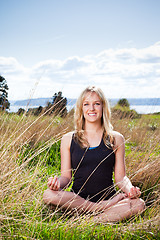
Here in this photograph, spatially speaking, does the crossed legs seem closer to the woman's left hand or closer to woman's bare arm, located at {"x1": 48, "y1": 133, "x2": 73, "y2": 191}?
the woman's left hand

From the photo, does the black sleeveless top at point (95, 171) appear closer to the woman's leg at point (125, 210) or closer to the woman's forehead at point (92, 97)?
the woman's leg at point (125, 210)

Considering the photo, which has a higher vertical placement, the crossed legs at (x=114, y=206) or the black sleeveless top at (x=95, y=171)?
the black sleeveless top at (x=95, y=171)

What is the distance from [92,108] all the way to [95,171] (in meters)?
0.59

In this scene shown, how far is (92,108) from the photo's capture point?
260 centimetres

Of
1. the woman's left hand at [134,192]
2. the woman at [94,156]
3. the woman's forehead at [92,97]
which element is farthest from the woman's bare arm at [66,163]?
the woman's left hand at [134,192]

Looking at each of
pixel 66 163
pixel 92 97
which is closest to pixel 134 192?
pixel 66 163

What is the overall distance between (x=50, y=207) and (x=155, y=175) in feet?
4.22

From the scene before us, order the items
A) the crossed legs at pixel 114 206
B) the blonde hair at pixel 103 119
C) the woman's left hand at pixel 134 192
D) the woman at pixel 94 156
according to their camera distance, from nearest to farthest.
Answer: the woman's left hand at pixel 134 192, the crossed legs at pixel 114 206, the woman at pixel 94 156, the blonde hair at pixel 103 119

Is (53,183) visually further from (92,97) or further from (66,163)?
(92,97)

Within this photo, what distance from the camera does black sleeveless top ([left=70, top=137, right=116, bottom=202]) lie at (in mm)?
2549

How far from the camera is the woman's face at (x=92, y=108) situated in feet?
8.57

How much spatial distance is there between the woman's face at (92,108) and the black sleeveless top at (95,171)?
26 cm

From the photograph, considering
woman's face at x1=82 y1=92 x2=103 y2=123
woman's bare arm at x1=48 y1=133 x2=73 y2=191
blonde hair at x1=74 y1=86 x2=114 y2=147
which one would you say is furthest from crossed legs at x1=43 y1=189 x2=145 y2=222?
woman's face at x1=82 y1=92 x2=103 y2=123

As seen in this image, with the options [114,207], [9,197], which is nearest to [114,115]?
[114,207]
